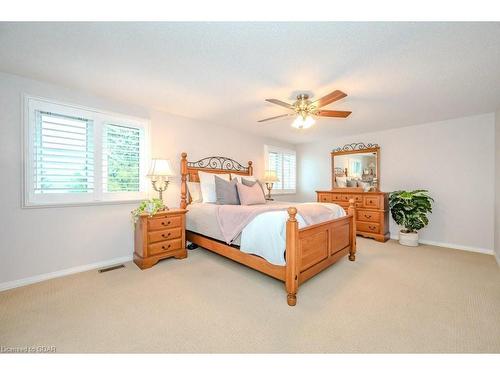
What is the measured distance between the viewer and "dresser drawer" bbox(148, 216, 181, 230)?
113 inches

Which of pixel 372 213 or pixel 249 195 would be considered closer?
pixel 249 195

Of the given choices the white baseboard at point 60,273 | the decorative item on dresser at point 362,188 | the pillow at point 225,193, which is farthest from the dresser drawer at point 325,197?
the white baseboard at point 60,273

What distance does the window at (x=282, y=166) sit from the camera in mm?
5453

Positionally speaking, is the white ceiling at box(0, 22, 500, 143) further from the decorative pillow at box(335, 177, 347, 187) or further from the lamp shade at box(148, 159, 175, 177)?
the decorative pillow at box(335, 177, 347, 187)

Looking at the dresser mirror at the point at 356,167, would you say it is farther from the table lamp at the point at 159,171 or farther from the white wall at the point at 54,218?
the table lamp at the point at 159,171

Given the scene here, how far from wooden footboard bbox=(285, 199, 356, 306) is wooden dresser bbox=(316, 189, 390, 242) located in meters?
1.45

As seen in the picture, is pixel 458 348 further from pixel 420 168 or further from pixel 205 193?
pixel 420 168

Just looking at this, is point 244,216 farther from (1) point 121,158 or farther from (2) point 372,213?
(2) point 372,213

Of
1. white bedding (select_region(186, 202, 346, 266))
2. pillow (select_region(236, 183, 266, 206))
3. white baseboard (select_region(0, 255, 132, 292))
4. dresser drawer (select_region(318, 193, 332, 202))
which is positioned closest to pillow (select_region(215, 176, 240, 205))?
pillow (select_region(236, 183, 266, 206))

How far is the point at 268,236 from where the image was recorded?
2.22 meters

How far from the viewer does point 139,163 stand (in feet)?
10.6

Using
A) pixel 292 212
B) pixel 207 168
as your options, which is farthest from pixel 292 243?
pixel 207 168

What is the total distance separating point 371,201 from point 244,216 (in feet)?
10.2
